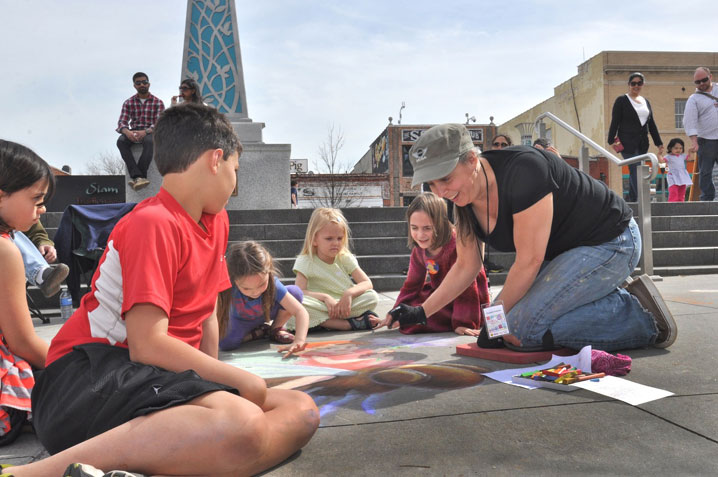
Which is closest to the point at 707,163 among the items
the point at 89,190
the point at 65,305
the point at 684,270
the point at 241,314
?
the point at 684,270

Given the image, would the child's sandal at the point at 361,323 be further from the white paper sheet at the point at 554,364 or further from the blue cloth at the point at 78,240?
the blue cloth at the point at 78,240

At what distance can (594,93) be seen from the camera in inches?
1002

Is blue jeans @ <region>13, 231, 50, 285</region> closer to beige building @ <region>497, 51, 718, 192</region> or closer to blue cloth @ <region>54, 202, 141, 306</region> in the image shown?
blue cloth @ <region>54, 202, 141, 306</region>

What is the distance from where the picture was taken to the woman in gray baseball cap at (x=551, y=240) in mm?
2514

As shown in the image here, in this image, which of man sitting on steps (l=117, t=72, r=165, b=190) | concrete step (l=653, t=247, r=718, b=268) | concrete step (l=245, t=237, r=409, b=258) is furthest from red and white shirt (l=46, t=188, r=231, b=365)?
man sitting on steps (l=117, t=72, r=165, b=190)

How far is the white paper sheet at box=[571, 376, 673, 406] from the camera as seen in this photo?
1.97 m

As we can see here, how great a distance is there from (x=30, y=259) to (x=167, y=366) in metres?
3.10

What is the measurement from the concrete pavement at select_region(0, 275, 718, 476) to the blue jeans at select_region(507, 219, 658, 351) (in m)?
0.14

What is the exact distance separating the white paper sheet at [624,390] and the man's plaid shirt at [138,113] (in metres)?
7.28

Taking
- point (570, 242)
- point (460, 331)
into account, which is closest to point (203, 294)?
point (570, 242)

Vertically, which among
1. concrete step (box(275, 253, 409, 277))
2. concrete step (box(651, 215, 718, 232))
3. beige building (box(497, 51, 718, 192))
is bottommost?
concrete step (box(275, 253, 409, 277))

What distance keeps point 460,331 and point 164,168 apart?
2.40 m

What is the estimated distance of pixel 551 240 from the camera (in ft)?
9.17

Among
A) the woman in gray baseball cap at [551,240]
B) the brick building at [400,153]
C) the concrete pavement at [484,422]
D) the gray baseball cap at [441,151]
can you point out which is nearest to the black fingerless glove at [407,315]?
the concrete pavement at [484,422]
